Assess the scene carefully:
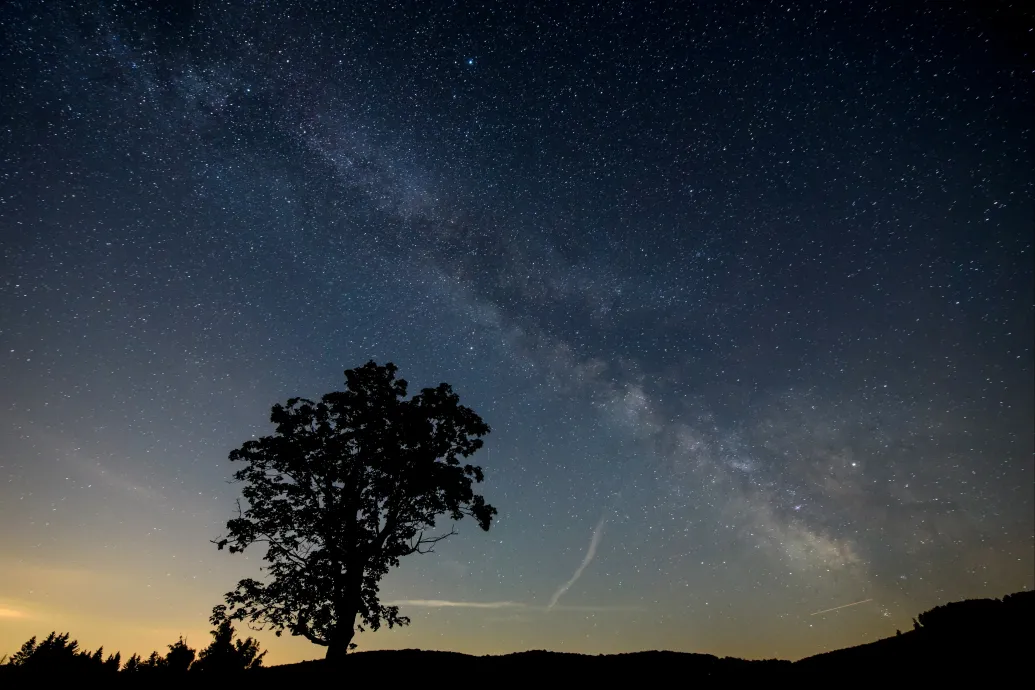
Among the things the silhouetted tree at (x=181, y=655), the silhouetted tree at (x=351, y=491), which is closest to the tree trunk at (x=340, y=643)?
the silhouetted tree at (x=351, y=491)

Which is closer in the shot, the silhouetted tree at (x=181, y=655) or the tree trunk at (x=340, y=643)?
the tree trunk at (x=340, y=643)

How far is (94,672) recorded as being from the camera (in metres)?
12.9

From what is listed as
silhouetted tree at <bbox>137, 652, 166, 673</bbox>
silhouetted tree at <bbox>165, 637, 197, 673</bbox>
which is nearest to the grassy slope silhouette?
silhouetted tree at <bbox>137, 652, 166, 673</bbox>

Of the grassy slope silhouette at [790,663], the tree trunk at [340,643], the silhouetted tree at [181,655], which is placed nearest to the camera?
the grassy slope silhouette at [790,663]

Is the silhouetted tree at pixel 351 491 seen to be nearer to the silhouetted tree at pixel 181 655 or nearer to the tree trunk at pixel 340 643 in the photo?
the tree trunk at pixel 340 643

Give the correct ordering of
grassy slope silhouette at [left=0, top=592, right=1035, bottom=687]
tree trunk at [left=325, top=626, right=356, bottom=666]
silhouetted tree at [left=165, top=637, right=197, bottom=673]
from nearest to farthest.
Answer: grassy slope silhouette at [left=0, top=592, right=1035, bottom=687] → tree trunk at [left=325, top=626, right=356, bottom=666] → silhouetted tree at [left=165, top=637, right=197, bottom=673]

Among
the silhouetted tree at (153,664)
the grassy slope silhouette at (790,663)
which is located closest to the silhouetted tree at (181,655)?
the silhouetted tree at (153,664)

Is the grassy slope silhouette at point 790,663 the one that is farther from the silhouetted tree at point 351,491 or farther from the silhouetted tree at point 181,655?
the silhouetted tree at point 181,655

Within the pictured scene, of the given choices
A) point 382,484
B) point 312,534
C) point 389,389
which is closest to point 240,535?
point 312,534

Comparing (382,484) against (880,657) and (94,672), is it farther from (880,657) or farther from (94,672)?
(880,657)

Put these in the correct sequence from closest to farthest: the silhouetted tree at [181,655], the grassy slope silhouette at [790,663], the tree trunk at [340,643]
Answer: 1. the grassy slope silhouette at [790,663]
2. the tree trunk at [340,643]
3. the silhouetted tree at [181,655]

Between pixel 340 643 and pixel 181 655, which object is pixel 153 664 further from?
pixel 340 643

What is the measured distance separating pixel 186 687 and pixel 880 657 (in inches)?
638

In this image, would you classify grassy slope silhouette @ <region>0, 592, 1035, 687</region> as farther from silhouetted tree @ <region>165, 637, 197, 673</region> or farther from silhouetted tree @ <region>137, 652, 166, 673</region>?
silhouetted tree @ <region>165, 637, 197, 673</region>
